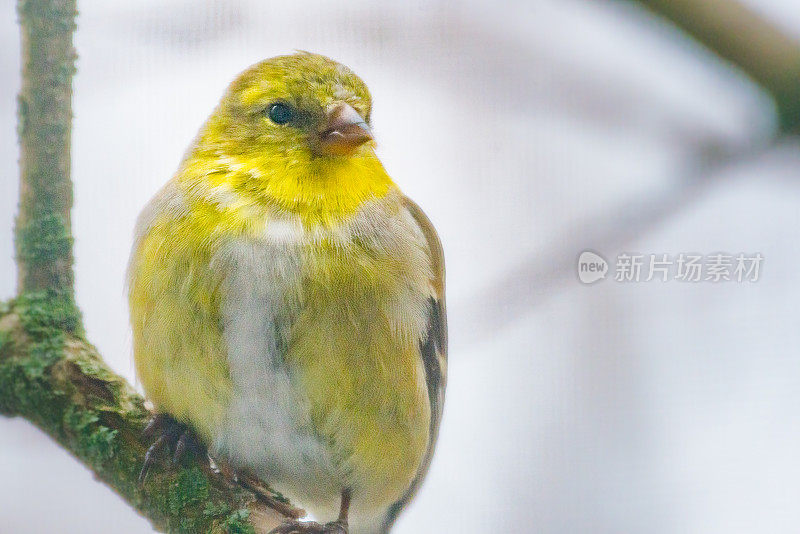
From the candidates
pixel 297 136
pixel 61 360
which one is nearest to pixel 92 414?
pixel 61 360

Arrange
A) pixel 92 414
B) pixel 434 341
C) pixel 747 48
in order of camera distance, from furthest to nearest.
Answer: pixel 434 341 < pixel 92 414 < pixel 747 48

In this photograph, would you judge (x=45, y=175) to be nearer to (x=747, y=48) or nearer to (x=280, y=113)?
(x=280, y=113)

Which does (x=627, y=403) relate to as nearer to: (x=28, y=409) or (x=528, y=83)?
(x=528, y=83)

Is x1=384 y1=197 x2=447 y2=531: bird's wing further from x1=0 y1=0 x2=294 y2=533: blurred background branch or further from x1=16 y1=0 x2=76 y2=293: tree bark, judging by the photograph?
x1=16 y1=0 x2=76 y2=293: tree bark

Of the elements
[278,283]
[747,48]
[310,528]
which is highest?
[747,48]

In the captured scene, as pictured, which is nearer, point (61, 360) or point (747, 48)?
point (747, 48)
